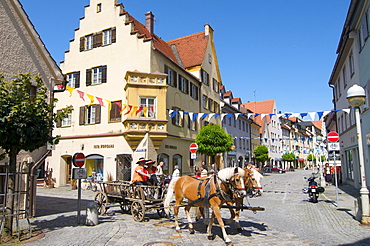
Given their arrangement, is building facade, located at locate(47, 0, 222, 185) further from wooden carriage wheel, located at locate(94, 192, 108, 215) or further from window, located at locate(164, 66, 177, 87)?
wooden carriage wheel, located at locate(94, 192, 108, 215)

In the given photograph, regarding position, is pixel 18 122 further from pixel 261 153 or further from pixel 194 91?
pixel 261 153

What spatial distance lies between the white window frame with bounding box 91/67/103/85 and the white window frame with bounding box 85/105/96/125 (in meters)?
1.93

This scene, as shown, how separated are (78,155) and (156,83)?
12.4m

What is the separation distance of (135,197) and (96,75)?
15.9m

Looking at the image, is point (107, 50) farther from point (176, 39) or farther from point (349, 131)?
point (349, 131)

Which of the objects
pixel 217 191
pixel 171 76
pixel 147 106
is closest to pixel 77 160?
pixel 217 191

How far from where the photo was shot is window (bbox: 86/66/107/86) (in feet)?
76.6

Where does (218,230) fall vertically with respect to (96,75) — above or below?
below

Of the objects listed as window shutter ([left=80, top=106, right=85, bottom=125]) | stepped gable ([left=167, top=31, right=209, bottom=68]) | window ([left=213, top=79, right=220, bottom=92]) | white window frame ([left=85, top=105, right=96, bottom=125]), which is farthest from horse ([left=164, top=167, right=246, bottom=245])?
window ([left=213, top=79, right=220, bottom=92])

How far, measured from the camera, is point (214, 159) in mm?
33062

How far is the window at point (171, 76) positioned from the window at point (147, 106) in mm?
2964

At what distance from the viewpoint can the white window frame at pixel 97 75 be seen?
23609 mm

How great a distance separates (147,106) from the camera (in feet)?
70.5

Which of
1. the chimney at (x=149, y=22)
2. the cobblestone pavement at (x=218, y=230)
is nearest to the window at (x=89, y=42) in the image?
the chimney at (x=149, y=22)
